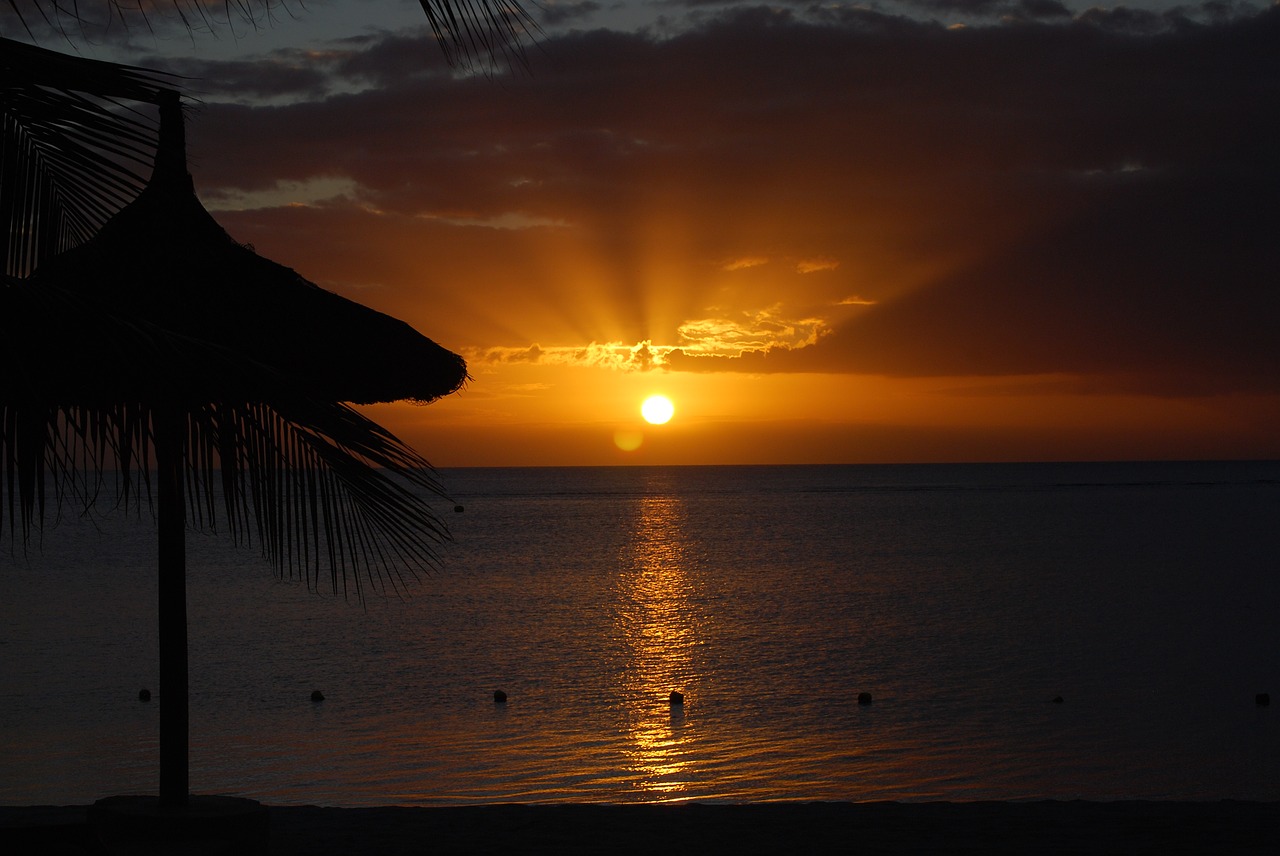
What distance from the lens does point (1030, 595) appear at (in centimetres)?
3164

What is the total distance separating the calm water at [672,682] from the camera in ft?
39.4

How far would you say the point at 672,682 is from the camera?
1828cm

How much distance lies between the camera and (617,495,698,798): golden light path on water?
40.9 feet

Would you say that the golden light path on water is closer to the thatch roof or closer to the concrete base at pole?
the concrete base at pole

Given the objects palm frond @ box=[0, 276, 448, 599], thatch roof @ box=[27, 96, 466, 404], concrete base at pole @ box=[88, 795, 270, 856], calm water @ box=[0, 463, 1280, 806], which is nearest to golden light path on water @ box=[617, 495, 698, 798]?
calm water @ box=[0, 463, 1280, 806]

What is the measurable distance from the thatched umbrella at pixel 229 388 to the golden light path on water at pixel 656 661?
700 cm

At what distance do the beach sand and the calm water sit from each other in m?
3.06

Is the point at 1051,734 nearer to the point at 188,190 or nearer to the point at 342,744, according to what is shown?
the point at 342,744

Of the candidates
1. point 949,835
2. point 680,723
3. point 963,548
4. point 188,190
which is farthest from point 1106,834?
point 963,548

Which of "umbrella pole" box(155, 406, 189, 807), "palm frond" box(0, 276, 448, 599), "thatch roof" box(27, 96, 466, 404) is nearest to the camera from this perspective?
"palm frond" box(0, 276, 448, 599)

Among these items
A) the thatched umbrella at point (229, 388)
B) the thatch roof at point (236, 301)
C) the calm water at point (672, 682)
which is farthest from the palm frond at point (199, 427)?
the calm water at point (672, 682)

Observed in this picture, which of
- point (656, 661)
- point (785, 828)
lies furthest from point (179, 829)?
point (656, 661)

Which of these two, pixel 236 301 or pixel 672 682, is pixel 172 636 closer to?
pixel 236 301

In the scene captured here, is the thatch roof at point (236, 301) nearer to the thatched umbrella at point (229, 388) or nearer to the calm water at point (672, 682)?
the thatched umbrella at point (229, 388)
